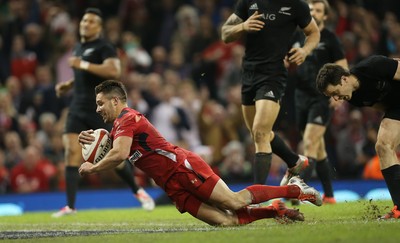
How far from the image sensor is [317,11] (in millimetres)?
12359

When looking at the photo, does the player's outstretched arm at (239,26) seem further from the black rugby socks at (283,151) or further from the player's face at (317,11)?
the player's face at (317,11)

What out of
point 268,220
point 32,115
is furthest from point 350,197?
Answer: point 32,115

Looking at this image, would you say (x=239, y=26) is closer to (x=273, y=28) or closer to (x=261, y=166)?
(x=273, y=28)

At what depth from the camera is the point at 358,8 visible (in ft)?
58.7

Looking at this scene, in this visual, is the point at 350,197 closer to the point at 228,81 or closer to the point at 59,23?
the point at 228,81

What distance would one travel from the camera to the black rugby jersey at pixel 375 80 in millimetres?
9086

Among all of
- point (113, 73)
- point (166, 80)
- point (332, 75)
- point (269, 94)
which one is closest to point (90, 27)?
point (113, 73)

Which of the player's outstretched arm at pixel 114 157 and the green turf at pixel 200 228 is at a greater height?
the player's outstretched arm at pixel 114 157

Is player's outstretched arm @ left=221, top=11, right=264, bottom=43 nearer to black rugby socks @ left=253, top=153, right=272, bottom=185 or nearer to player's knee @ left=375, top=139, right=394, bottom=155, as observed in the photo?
black rugby socks @ left=253, top=153, right=272, bottom=185

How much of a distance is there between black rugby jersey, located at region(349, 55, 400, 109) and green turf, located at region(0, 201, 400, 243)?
1224 mm

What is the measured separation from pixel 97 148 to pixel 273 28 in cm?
308

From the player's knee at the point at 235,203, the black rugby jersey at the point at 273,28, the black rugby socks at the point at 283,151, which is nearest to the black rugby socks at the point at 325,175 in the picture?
the black rugby socks at the point at 283,151

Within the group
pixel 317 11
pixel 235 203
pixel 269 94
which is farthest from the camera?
pixel 317 11

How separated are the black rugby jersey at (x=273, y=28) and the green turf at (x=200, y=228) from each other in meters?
1.94
